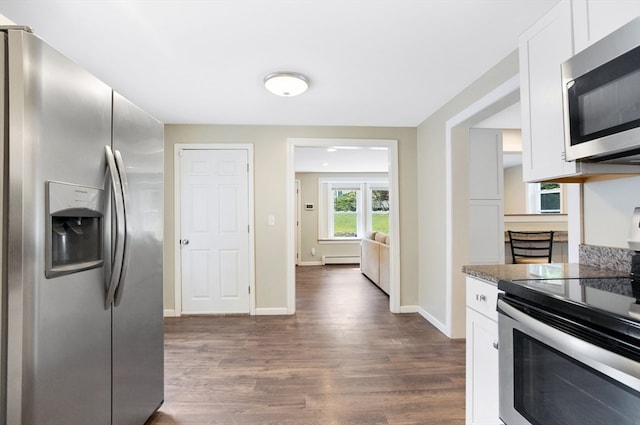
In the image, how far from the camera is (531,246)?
3.97m

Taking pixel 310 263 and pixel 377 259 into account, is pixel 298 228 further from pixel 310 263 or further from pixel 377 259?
pixel 377 259

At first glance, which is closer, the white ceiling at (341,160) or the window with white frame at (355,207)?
the white ceiling at (341,160)

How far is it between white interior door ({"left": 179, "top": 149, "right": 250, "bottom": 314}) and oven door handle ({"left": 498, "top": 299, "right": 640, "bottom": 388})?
10.2 ft

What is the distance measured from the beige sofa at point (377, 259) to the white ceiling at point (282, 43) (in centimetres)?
242

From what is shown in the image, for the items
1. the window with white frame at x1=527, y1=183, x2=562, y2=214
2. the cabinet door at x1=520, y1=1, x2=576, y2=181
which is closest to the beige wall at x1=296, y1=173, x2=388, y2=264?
the window with white frame at x1=527, y1=183, x2=562, y2=214

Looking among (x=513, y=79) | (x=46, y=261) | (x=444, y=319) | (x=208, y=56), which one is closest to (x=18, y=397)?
(x=46, y=261)

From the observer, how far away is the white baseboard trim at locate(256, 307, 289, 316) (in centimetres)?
363

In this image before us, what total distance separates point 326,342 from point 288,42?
2483 mm

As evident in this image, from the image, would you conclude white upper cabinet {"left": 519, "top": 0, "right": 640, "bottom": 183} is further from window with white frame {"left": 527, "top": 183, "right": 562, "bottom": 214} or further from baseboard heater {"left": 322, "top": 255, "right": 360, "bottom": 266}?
baseboard heater {"left": 322, "top": 255, "right": 360, "bottom": 266}

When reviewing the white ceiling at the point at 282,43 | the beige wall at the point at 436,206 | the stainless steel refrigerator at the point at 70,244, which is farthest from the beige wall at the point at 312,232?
the stainless steel refrigerator at the point at 70,244

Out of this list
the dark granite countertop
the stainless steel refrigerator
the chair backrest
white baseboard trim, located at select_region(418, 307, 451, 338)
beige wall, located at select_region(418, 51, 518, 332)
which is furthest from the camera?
the chair backrest

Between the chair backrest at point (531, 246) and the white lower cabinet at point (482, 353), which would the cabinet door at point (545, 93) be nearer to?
the white lower cabinet at point (482, 353)

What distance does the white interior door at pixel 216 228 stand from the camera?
3.63 metres

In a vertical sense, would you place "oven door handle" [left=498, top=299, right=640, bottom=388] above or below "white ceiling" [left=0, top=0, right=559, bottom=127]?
below
